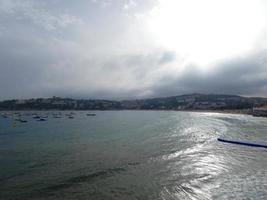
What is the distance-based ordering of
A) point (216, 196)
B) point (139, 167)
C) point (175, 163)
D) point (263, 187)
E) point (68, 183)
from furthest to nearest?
1. point (175, 163)
2. point (139, 167)
3. point (68, 183)
4. point (263, 187)
5. point (216, 196)

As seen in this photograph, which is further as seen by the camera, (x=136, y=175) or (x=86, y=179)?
(x=136, y=175)

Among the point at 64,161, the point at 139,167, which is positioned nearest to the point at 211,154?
the point at 139,167

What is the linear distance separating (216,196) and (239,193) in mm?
1529

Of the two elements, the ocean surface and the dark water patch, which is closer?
the ocean surface

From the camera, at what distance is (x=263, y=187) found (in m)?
12.6

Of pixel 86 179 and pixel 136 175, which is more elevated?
pixel 136 175

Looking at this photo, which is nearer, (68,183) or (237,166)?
(68,183)

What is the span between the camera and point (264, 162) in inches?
719

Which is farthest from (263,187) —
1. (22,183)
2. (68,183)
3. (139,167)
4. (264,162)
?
(22,183)

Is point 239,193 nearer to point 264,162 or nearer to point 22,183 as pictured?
point 264,162

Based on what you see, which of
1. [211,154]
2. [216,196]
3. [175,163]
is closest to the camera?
[216,196]

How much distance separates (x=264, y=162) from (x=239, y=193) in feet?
27.6

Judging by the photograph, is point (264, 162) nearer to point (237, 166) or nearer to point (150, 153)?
point (237, 166)

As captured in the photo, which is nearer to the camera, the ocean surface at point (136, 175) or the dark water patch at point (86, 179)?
the ocean surface at point (136, 175)
